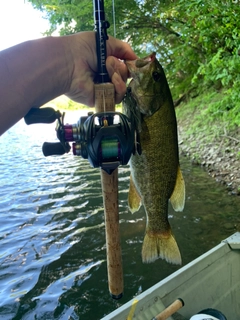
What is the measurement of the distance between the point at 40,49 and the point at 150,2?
38.9 ft

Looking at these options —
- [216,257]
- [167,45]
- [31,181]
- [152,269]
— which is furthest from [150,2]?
[216,257]

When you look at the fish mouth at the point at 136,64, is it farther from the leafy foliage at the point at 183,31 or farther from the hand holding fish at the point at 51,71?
the leafy foliage at the point at 183,31

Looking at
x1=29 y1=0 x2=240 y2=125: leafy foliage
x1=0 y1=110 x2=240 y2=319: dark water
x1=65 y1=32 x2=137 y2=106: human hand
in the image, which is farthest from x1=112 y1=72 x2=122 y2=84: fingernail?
x1=29 y1=0 x2=240 y2=125: leafy foliage

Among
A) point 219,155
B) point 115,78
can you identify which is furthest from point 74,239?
point 219,155

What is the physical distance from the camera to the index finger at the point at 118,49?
202 centimetres

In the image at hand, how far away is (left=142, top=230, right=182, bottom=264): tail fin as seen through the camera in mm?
2461

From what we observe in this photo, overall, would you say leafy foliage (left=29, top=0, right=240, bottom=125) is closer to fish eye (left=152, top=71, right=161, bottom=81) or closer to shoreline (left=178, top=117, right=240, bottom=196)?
shoreline (left=178, top=117, right=240, bottom=196)

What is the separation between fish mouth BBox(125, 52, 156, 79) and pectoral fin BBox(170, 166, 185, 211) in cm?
74

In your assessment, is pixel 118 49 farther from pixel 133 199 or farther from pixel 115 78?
pixel 133 199

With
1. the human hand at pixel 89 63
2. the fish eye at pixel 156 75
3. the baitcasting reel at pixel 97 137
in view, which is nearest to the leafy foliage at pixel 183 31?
the fish eye at pixel 156 75

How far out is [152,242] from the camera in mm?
2508

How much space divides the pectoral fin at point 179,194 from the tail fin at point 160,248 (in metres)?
0.30

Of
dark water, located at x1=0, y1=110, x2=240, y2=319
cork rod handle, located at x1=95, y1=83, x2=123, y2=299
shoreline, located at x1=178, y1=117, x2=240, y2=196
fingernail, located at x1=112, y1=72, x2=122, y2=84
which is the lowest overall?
dark water, located at x1=0, y1=110, x2=240, y2=319

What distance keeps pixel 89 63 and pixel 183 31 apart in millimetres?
7452
